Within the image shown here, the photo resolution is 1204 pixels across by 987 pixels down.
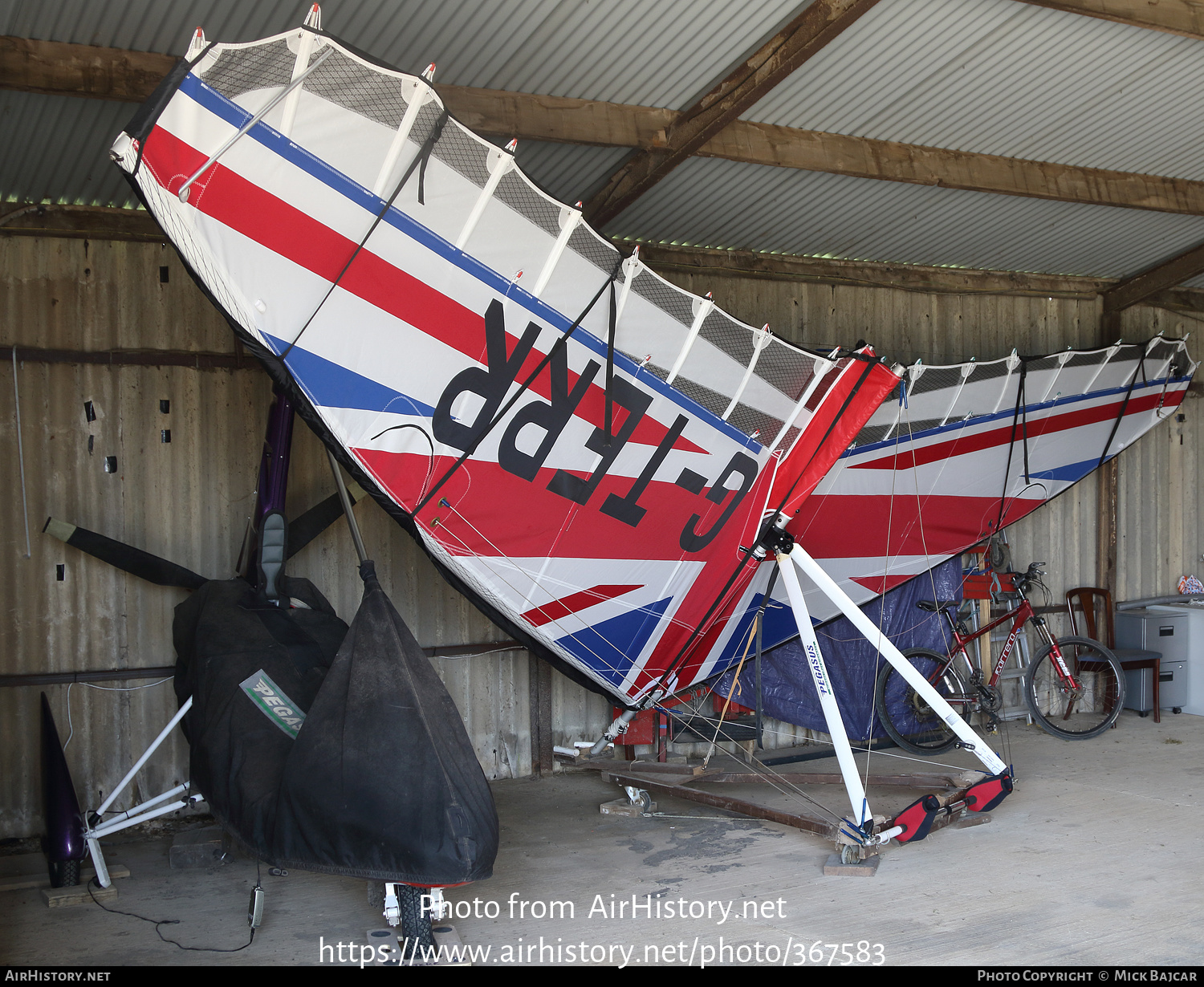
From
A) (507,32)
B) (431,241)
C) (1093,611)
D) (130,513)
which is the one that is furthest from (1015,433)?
(130,513)

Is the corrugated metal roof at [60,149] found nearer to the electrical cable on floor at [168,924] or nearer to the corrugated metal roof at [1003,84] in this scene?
the corrugated metal roof at [1003,84]

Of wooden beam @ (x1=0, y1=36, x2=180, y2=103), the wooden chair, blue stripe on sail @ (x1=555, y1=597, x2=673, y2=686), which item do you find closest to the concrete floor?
blue stripe on sail @ (x1=555, y1=597, x2=673, y2=686)

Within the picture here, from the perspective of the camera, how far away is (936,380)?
5.73 meters

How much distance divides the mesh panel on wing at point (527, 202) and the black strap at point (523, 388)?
319 millimetres

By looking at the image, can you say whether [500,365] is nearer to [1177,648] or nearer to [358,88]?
[358,88]

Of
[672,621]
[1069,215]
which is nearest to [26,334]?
[672,621]

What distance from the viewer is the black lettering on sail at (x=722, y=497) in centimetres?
454

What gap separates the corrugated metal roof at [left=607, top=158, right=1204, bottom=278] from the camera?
18.1 feet

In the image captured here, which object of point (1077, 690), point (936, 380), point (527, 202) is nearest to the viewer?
point (527, 202)

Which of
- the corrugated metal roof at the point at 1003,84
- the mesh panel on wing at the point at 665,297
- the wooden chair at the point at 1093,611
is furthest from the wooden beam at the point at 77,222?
the wooden chair at the point at 1093,611

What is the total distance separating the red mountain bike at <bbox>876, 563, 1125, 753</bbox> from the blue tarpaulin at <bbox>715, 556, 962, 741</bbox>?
0.40ft

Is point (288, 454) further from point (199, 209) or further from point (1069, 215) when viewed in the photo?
point (1069, 215)

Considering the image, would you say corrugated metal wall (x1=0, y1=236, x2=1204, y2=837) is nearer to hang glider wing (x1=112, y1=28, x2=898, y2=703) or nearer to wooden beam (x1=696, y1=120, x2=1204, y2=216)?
hang glider wing (x1=112, y1=28, x2=898, y2=703)

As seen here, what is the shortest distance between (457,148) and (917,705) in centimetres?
451
